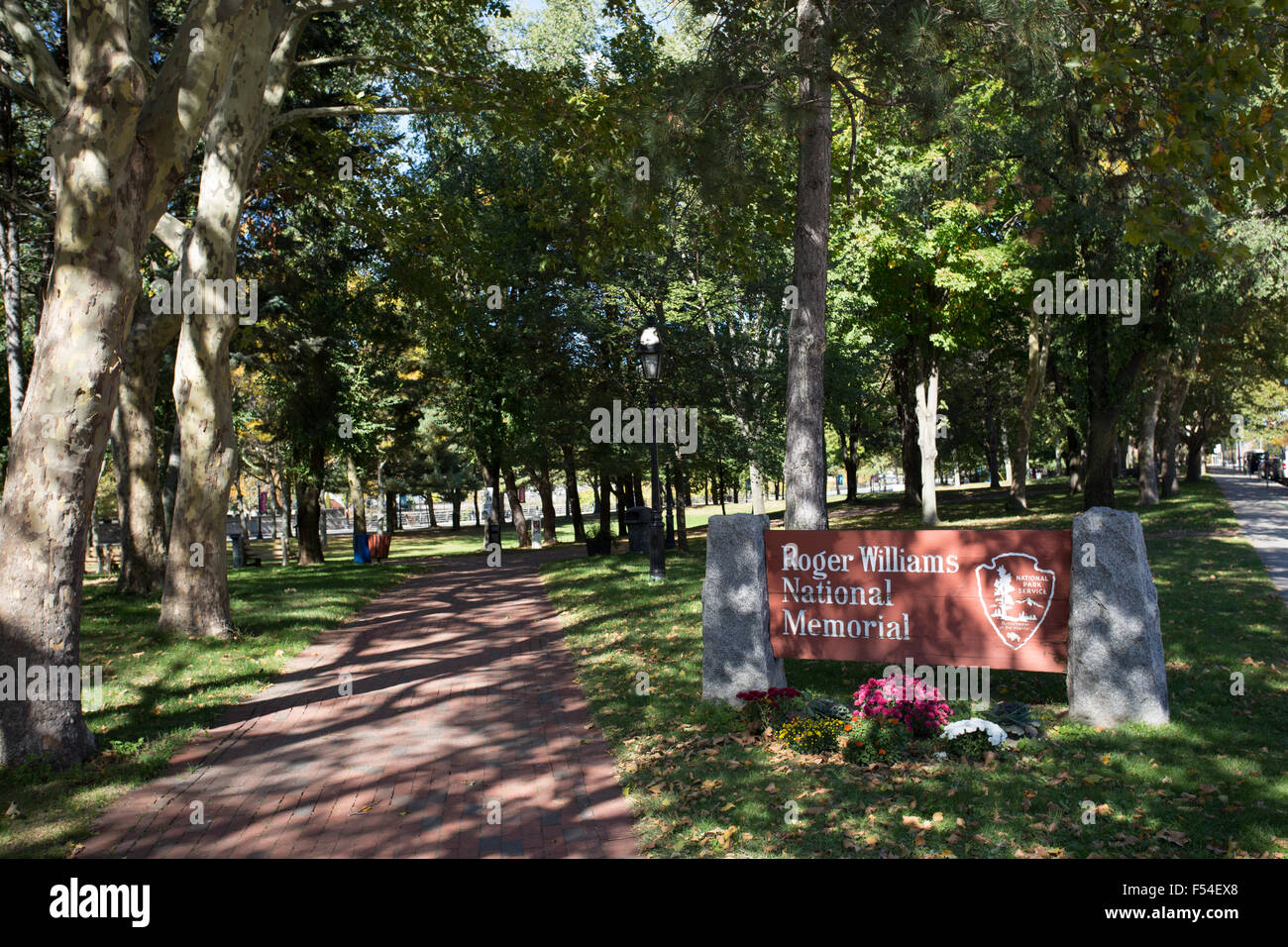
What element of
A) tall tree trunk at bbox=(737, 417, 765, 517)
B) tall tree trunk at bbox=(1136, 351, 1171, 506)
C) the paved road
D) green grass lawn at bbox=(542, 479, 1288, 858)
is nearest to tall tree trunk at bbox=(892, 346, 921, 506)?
tall tree trunk at bbox=(1136, 351, 1171, 506)

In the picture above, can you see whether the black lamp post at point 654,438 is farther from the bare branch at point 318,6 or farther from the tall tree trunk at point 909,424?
the tall tree trunk at point 909,424

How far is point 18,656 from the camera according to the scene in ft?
21.1

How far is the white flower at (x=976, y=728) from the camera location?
20.0ft

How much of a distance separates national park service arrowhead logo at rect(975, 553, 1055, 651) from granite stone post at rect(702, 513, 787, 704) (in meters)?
1.81

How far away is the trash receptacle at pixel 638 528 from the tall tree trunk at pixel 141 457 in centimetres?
1117

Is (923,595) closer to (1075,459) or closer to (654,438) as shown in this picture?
(654,438)

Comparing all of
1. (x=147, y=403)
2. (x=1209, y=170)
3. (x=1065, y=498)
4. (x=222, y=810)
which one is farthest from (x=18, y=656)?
(x=1065, y=498)

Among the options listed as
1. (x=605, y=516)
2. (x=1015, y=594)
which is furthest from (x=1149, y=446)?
(x=1015, y=594)

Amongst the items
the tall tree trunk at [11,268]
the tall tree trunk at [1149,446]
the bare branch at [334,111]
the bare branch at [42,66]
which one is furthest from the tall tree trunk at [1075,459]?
the bare branch at [42,66]

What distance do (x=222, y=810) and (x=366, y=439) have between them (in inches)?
785

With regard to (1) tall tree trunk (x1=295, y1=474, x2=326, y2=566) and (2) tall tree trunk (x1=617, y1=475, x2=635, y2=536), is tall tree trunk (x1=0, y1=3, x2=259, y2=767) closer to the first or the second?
(1) tall tree trunk (x1=295, y1=474, x2=326, y2=566)

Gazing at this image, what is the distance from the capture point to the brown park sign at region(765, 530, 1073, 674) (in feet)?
21.9

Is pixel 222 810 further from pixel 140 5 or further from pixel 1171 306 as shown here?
pixel 1171 306

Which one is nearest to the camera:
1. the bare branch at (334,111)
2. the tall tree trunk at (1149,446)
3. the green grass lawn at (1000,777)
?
the green grass lawn at (1000,777)
